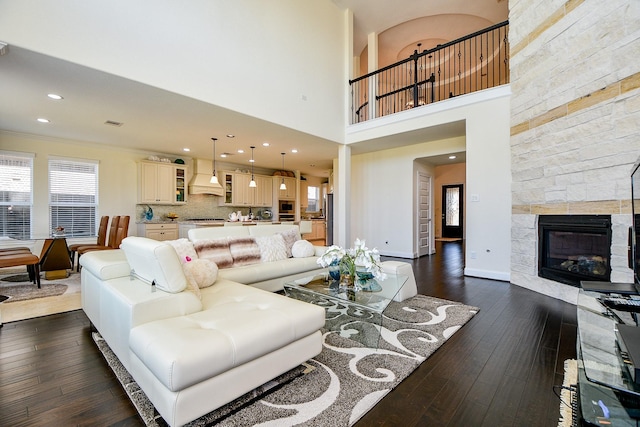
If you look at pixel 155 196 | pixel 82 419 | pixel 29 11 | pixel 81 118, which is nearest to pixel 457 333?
pixel 82 419

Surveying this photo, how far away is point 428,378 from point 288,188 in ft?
27.5

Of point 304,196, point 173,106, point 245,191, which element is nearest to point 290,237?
point 173,106

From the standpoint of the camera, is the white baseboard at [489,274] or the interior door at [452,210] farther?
the interior door at [452,210]

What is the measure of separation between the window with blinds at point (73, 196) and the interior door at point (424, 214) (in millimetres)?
7442

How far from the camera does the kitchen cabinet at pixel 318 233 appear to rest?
1008 centimetres

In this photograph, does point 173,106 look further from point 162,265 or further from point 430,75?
point 430,75

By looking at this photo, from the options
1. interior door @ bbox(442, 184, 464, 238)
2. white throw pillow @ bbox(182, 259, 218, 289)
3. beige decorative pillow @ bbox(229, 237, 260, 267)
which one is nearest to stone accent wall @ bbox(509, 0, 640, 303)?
beige decorative pillow @ bbox(229, 237, 260, 267)

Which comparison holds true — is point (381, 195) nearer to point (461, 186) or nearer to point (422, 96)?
point (422, 96)

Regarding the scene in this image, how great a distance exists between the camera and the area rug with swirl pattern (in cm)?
149

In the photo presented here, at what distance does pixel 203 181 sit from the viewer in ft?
25.6

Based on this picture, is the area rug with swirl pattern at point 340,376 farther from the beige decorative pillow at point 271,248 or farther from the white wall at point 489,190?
the white wall at point 489,190

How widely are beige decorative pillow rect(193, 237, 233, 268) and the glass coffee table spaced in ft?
2.88

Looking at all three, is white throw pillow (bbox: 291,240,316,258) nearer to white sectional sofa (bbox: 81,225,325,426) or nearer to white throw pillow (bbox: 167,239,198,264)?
white throw pillow (bbox: 167,239,198,264)

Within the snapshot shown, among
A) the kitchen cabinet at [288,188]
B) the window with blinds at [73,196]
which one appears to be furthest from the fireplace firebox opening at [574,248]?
the window with blinds at [73,196]
